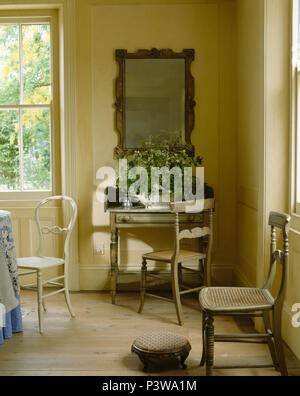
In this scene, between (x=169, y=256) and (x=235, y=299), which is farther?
(x=169, y=256)

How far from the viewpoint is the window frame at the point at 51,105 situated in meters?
4.64

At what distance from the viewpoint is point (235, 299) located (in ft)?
8.45

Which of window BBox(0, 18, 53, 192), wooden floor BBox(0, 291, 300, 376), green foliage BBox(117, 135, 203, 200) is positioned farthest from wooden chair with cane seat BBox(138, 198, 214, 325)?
window BBox(0, 18, 53, 192)

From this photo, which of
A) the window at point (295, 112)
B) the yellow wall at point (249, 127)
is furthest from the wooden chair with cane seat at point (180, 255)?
the window at point (295, 112)

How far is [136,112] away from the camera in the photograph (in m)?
4.55

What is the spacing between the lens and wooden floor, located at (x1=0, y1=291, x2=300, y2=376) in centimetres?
279

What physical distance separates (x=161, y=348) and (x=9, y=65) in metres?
3.30

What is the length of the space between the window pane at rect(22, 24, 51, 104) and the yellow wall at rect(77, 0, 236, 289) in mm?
374

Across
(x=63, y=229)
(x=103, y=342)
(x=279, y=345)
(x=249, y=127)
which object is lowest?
(x=103, y=342)

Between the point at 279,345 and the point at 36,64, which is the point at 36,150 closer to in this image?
the point at 36,64

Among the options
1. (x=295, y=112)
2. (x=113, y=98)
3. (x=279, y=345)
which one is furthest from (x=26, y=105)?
(x=279, y=345)

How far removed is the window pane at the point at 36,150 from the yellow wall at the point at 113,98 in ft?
1.27

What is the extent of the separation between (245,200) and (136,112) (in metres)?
1.37

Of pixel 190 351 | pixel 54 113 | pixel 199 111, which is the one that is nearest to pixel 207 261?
pixel 190 351
